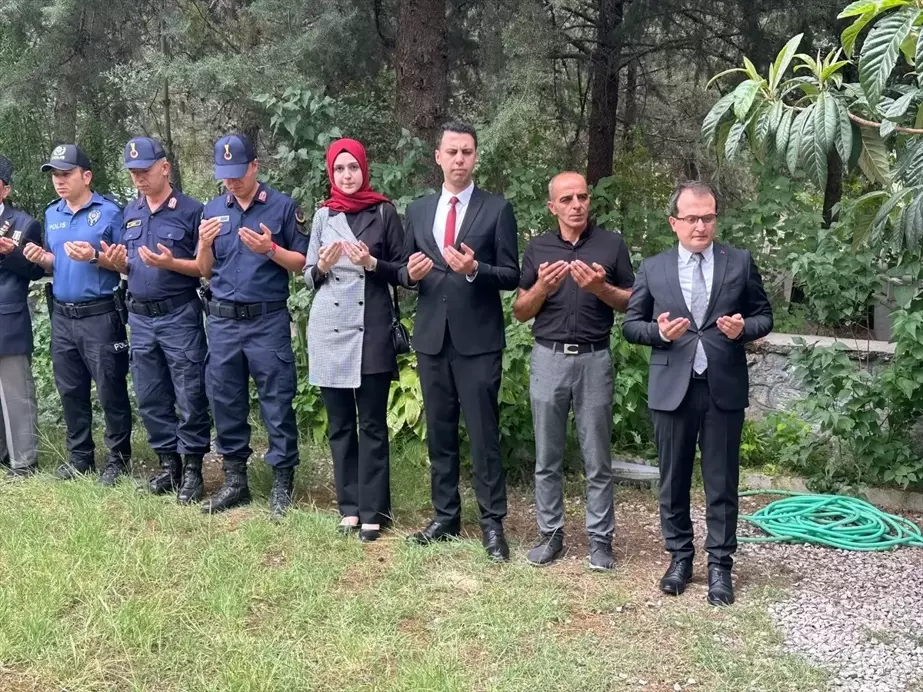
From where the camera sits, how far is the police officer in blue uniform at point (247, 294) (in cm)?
460

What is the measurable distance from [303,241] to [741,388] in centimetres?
228

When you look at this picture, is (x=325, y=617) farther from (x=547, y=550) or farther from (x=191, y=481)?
(x=191, y=481)

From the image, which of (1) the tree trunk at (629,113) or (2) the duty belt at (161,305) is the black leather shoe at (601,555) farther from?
(1) the tree trunk at (629,113)

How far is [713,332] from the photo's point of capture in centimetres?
386

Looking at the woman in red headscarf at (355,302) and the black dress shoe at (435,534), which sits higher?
the woman in red headscarf at (355,302)

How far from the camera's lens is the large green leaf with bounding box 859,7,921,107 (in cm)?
235

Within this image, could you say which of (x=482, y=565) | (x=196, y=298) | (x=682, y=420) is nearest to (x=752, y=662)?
(x=682, y=420)

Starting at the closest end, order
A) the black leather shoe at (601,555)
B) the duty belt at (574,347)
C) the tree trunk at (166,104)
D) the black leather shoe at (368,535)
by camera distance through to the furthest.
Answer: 1. the duty belt at (574,347)
2. the black leather shoe at (601,555)
3. the black leather shoe at (368,535)
4. the tree trunk at (166,104)

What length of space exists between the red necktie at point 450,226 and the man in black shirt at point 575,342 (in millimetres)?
358

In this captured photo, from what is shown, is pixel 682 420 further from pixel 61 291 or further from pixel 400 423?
pixel 61 291

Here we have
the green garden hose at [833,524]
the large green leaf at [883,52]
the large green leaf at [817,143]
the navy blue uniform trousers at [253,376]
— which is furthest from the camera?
the green garden hose at [833,524]

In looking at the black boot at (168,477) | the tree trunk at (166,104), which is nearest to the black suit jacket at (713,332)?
the black boot at (168,477)

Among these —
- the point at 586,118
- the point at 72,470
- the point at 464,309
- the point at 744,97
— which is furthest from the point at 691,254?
the point at 586,118

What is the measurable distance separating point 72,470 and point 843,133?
455 centimetres
